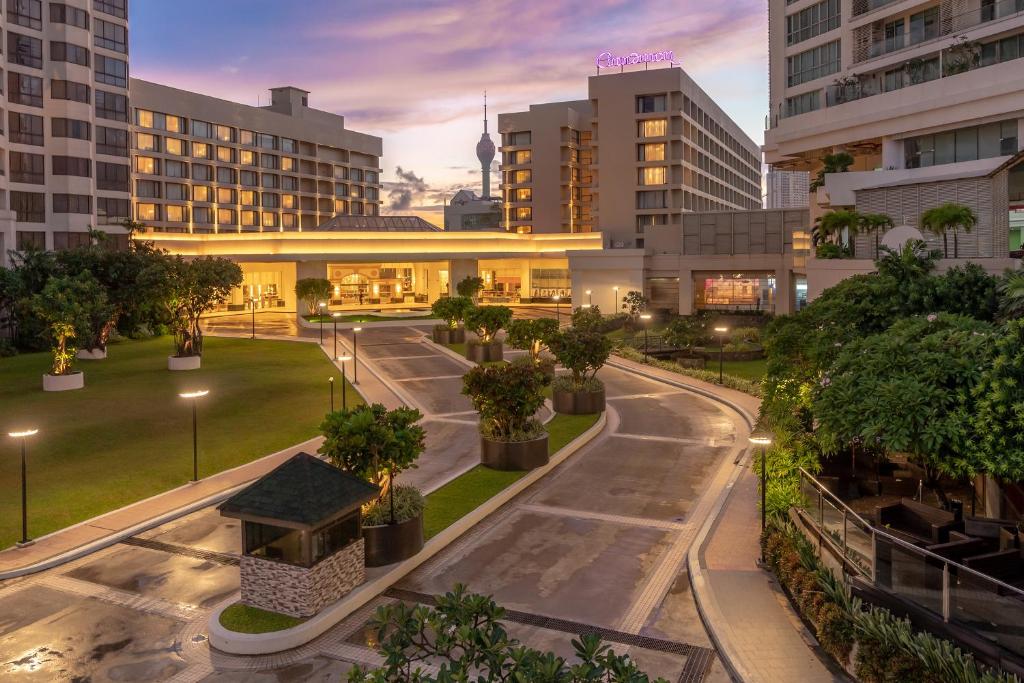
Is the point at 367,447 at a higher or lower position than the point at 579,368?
lower

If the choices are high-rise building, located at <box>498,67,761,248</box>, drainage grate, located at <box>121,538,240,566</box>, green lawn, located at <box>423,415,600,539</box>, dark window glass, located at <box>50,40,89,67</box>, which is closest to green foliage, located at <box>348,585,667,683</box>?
drainage grate, located at <box>121,538,240,566</box>

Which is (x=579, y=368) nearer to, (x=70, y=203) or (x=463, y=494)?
(x=463, y=494)

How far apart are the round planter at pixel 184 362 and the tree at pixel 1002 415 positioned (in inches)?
1554

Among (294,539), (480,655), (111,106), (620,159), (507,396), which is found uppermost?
(111,106)

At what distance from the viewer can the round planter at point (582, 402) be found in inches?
1302

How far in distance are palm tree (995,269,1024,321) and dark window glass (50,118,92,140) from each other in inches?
2755

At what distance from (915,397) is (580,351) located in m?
21.5

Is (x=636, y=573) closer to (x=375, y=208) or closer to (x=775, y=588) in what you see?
(x=775, y=588)

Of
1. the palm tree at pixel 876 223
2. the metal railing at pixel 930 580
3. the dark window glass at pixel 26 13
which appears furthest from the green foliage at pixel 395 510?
the dark window glass at pixel 26 13

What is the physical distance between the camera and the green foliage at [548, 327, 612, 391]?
33281mm

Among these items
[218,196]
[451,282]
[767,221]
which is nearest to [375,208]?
[218,196]

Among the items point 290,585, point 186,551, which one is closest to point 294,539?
point 290,585

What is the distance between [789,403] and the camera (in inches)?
703

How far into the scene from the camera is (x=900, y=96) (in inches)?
1876
